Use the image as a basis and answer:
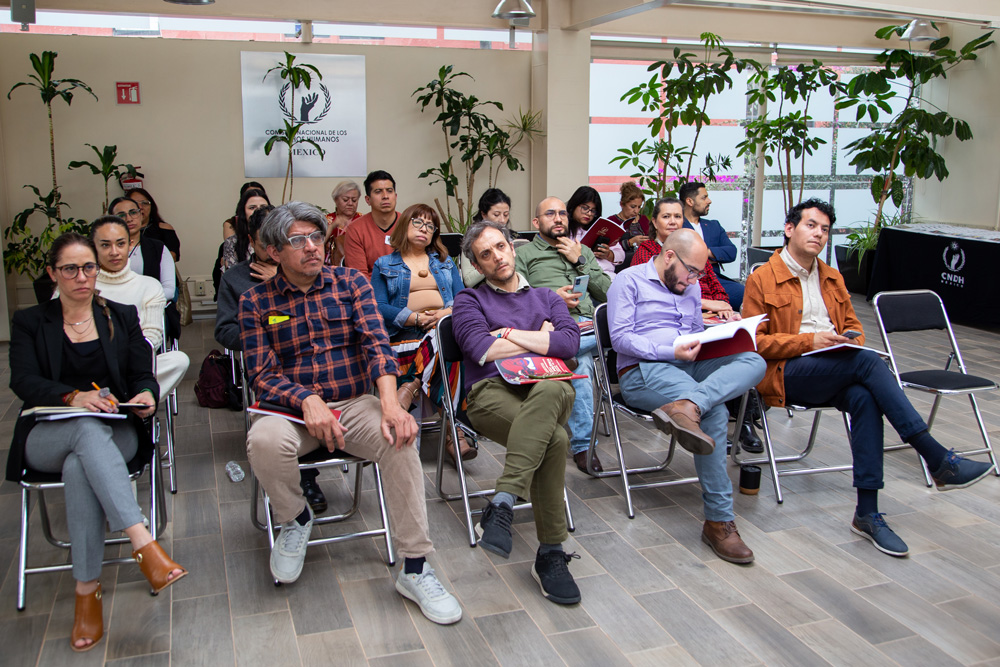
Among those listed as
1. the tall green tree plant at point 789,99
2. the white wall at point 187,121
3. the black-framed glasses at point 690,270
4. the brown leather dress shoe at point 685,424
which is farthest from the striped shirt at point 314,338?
A: the tall green tree plant at point 789,99

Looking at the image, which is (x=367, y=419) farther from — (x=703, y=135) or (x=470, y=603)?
(x=703, y=135)

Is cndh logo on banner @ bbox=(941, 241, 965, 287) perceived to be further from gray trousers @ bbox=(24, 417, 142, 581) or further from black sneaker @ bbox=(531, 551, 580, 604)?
gray trousers @ bbox=(24, 417, 142, 581)

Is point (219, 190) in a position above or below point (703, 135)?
below

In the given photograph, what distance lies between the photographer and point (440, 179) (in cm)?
873

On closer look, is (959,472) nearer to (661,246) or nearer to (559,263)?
(661,246)

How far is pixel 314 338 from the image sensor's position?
3221 mm

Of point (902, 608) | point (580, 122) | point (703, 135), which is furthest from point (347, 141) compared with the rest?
point (902, 608)

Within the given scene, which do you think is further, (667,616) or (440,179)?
(440,179)

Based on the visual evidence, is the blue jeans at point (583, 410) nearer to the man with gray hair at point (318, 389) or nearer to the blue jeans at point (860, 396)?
the blue jeans at point (860, 396)

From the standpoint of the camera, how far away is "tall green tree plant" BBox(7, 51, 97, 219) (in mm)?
7078

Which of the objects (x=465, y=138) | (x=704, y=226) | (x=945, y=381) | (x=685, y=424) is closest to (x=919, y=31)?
(x=704, y=226)

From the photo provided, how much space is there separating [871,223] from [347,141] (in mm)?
6739

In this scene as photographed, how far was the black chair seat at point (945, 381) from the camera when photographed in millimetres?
4027

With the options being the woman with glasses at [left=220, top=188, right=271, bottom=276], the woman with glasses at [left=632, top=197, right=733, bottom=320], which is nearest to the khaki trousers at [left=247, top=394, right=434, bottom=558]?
the woman with glasses at [left=220, top=188, right=271, bottom=276]
